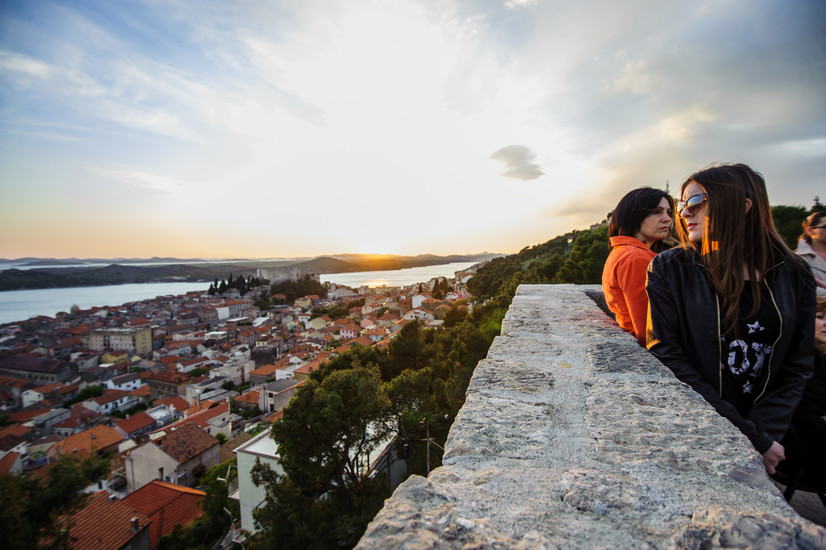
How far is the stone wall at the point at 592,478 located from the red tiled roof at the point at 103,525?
10946mm

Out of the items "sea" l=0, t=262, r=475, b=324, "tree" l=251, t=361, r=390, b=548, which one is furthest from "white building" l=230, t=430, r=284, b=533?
"sea" l=0, t=262, r=475, b=324

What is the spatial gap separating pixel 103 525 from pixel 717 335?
1251 cm

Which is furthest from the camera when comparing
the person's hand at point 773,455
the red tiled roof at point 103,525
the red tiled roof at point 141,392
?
the red tiled roof at point 141,392

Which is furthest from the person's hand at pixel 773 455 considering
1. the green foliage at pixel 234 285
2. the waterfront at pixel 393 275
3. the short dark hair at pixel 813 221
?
the green foliage at pixel 234 285

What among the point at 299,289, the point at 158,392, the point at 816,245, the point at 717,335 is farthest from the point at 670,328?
the point at 299,289

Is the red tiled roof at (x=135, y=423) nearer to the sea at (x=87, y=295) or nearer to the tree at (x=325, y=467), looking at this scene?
the tree at (x=325, y=467)

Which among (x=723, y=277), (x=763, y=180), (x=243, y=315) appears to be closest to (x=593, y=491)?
(x=723, y=277)

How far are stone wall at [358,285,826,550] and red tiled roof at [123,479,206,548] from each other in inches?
494

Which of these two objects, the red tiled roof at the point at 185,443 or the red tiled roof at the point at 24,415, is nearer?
the red tiled roof at the point at 185,443

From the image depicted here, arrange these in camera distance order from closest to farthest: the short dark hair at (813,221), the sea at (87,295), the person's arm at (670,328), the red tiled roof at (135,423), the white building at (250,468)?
the person's arm at (670,328) < the short dark hair at (813,221) < the white building at (250,468) < the red tiled roof at (135,423) < the sea at (87,295)

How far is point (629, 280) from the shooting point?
1864 mm

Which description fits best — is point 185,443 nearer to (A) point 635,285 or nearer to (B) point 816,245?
(A) point 635,285

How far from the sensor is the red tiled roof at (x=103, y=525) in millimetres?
7445

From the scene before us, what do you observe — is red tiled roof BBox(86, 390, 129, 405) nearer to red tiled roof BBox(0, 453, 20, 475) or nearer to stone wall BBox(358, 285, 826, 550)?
red tiled roof BBox(0, 453, 20, 475)
